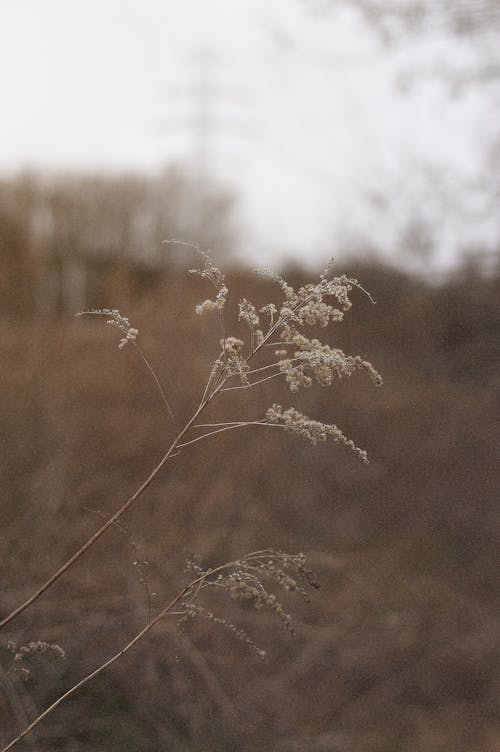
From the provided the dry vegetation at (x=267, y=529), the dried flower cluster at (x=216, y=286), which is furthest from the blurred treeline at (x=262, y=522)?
the dried flower cluster at (x=216, y=286)

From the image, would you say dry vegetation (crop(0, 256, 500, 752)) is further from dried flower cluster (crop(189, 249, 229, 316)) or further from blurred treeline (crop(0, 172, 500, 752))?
dried flower cluster (crop(189, 249, 229, 316))

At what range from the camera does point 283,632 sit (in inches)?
79.9

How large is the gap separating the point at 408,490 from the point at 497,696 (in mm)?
719

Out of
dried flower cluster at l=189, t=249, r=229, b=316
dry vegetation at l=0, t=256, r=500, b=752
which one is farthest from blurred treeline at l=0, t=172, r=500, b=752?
dried flower cluster at l=189, t=249, r=229, b=316

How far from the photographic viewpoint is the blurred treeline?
1.78 m

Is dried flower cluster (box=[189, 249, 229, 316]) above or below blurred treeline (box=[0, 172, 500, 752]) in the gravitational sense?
above

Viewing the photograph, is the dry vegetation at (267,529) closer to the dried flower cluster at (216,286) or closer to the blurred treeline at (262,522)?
the blurred treeline at (262,522)

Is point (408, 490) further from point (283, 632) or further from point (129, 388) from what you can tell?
point (129, 388)

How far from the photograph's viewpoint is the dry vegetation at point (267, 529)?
1.78 m

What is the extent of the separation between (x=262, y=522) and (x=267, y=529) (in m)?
0.03

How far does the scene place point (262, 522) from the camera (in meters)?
2.29

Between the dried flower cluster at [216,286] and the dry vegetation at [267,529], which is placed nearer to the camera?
the dried flower cluster at [216,286]

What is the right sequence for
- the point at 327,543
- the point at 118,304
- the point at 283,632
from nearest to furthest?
the point at 283,632 → the point at 327,543 → the point at 118,304

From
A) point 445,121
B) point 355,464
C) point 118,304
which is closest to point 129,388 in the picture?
point 118,304
